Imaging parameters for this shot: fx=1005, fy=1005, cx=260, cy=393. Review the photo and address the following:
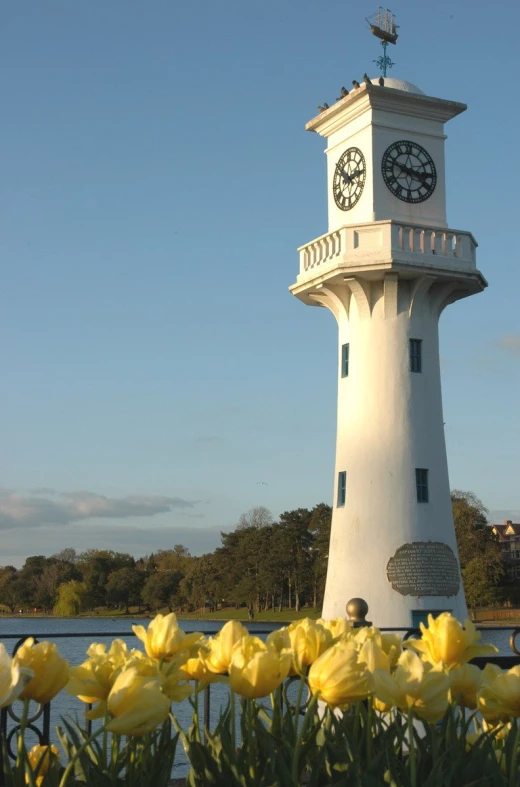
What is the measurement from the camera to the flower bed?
8.96ft

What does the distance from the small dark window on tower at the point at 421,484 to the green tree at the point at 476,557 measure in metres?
44.2

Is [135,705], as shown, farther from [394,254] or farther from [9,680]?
[394,254]

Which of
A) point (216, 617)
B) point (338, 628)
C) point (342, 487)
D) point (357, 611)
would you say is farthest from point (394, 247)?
point (216, 617)

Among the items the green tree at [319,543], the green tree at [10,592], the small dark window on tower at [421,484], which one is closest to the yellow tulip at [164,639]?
the small dark window on tower at [421,484]

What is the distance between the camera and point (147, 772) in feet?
9.67

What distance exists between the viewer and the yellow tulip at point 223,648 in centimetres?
307

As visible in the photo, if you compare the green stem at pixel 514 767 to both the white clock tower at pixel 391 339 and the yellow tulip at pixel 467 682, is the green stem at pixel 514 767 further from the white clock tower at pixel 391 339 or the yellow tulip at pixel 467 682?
the white clock tower at pixel 391 339

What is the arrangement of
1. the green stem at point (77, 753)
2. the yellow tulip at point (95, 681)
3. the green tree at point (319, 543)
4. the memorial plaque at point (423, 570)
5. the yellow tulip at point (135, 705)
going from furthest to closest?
the green tree at point (319, 543)
the memorial plaque at point (423, 570)
the yellow tulip at point (95, 681)
the yellow tulip at point (135, 705)
the green stem at point (77, 753)

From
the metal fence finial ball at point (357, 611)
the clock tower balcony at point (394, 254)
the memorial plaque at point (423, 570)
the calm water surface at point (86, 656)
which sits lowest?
the calm water surface at point (86, 656)

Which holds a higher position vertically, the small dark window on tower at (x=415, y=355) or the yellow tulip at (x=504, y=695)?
the small dark window on tower at (x=415, y=355)

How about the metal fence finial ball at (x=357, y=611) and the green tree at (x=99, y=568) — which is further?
the green tree at (x=99, y=568)

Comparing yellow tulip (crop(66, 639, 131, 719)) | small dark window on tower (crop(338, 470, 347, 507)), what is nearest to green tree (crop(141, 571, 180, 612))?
small dark window on tower (crop(338, 470, 347, 507))

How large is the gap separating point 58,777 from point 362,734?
3.21ft

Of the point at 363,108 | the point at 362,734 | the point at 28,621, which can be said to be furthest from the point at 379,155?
the point at 28,621
